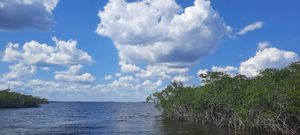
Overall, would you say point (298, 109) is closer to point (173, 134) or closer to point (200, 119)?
point (173, 134)

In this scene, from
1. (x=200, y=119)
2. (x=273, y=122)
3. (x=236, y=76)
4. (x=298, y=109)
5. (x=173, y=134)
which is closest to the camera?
(x=298, y=109)

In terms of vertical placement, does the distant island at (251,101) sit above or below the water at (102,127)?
above

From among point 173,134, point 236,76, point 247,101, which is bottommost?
point 173,134

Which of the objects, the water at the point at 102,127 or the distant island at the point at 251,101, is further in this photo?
the water at the point at 102,127

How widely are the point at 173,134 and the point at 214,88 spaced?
1319 cm

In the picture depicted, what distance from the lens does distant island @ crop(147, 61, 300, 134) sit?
49969 millimetres

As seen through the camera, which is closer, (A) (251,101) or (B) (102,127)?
(A) (251,101)

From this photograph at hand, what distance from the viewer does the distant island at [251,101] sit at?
164 ft

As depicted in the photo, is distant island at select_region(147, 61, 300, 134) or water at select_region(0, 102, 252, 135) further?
water at select_region(0, 102, 252, 135)

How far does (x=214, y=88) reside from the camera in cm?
6981

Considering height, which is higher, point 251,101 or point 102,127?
point 251,101

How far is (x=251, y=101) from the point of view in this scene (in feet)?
174

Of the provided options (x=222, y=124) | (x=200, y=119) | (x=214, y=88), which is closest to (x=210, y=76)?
(x=214, y=88)

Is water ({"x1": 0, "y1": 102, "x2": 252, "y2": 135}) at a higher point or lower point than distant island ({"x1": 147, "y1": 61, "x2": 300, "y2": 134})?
lower
